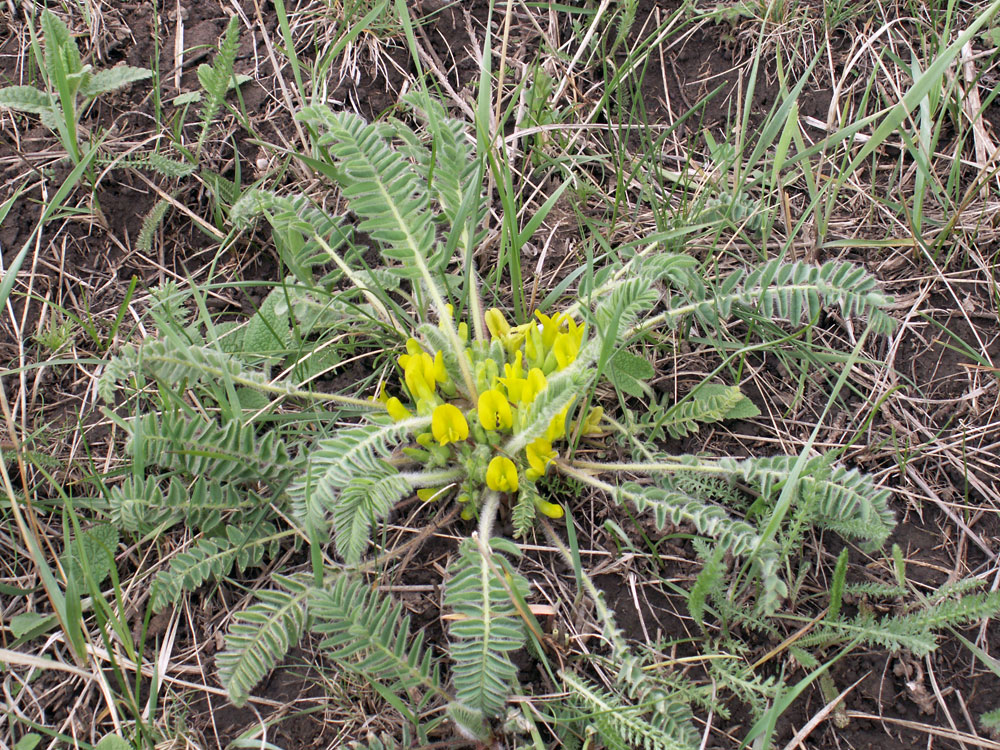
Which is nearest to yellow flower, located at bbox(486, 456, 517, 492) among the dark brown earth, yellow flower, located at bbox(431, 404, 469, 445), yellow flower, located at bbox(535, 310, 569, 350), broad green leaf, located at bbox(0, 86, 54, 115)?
yellow flower, located at bbox(431, 404, 469, 445)

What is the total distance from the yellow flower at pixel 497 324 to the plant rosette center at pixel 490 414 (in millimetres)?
29

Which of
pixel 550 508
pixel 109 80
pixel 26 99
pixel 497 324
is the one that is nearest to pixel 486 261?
pixel 497 324

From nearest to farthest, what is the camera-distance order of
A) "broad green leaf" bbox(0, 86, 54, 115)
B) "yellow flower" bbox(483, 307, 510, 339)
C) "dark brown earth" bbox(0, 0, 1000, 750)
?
"dark brown earth" bbox(0, 0, 1000, 750)
"yellow flower" bbox(483, 307, 510, 339)
"broad green leaf" bbox(0, 86, 54, 115)

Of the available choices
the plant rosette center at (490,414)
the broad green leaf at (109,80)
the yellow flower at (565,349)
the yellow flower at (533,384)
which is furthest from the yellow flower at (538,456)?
the broad green leaf at (109,80)

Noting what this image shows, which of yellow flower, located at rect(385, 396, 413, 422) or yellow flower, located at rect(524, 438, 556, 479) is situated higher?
yellow flower, located at rect(385, 396, 413, 422)

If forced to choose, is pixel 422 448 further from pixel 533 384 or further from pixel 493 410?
pixel 533 384

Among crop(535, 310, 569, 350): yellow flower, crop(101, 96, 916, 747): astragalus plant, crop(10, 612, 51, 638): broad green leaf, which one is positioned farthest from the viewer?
crop(535, 310, 569, 350): yellow flower

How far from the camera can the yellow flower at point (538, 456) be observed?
2068 millimetres

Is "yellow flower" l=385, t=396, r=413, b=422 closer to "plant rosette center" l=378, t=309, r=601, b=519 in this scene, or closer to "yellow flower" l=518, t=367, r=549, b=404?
"plant rosette center" l=378, t=309, r=601, b=519

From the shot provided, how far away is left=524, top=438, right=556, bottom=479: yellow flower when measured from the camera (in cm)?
207

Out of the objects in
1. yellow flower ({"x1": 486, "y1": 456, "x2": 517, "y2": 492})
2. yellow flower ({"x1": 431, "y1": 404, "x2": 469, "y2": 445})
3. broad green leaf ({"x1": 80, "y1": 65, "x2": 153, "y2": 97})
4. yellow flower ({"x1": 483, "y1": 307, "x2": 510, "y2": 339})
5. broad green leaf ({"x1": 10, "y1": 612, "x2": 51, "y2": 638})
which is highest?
broad green leaf ({"x1": 80, "y1": 65, "x2": 153, "y2": 97})

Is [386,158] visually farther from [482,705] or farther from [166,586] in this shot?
[482,705]

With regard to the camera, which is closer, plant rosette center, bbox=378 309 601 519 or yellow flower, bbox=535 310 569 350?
plant rosette center, bbox=378 309 601 519

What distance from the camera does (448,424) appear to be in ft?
6.80
